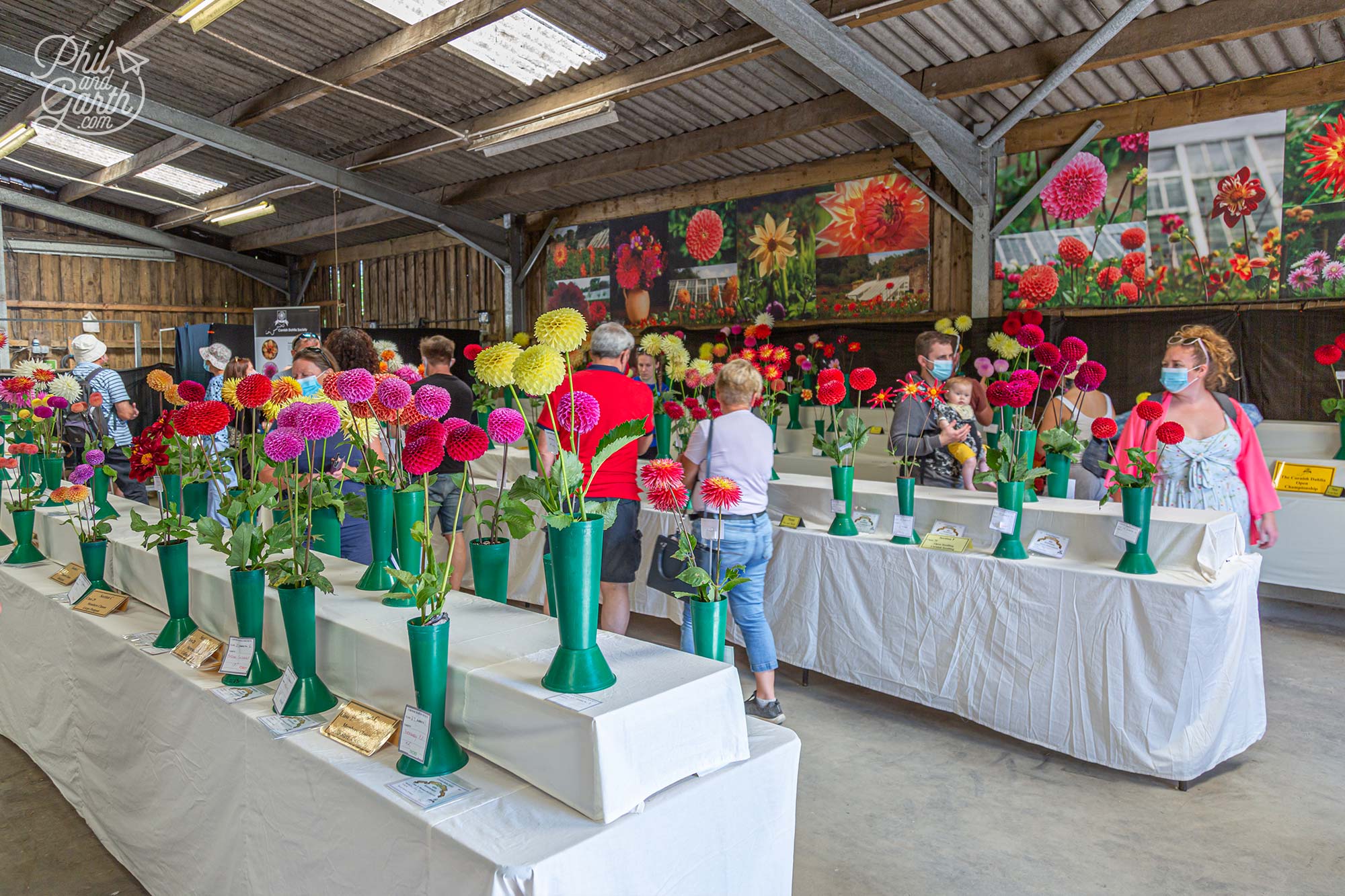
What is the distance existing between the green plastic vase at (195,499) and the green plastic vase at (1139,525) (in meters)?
2.53

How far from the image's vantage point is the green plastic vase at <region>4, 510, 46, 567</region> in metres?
2.71

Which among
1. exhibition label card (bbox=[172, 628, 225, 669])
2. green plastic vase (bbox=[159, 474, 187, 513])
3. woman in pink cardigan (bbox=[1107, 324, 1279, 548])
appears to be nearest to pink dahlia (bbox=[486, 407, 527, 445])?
exhibition label card (bbox=[172, 628, 225, 669])

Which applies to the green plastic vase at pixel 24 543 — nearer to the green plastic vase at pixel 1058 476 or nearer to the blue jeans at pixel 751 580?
the blue jeans at pixel 751 580

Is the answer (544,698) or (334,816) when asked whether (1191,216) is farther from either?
(334,816)

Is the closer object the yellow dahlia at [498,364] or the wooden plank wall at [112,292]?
the yellow dahlia at [498,364]

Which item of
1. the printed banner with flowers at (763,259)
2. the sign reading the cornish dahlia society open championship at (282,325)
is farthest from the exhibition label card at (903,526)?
the sign reading the cornish dahlia society open championship at (282,325)

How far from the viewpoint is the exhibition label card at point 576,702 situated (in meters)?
1.16

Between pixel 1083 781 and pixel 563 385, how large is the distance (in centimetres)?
221

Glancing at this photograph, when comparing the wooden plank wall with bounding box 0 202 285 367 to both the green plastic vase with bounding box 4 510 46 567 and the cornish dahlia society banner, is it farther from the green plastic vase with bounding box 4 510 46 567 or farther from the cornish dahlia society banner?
the cornish dahlia society banner

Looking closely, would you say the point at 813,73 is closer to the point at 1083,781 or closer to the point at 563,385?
the point at 563,385

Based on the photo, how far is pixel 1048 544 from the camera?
2.82 m

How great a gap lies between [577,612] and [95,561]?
1.72 m

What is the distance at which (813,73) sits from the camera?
6.03 m

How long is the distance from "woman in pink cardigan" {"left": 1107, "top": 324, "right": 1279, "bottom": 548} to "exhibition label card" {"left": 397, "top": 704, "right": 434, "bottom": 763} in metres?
2.62
